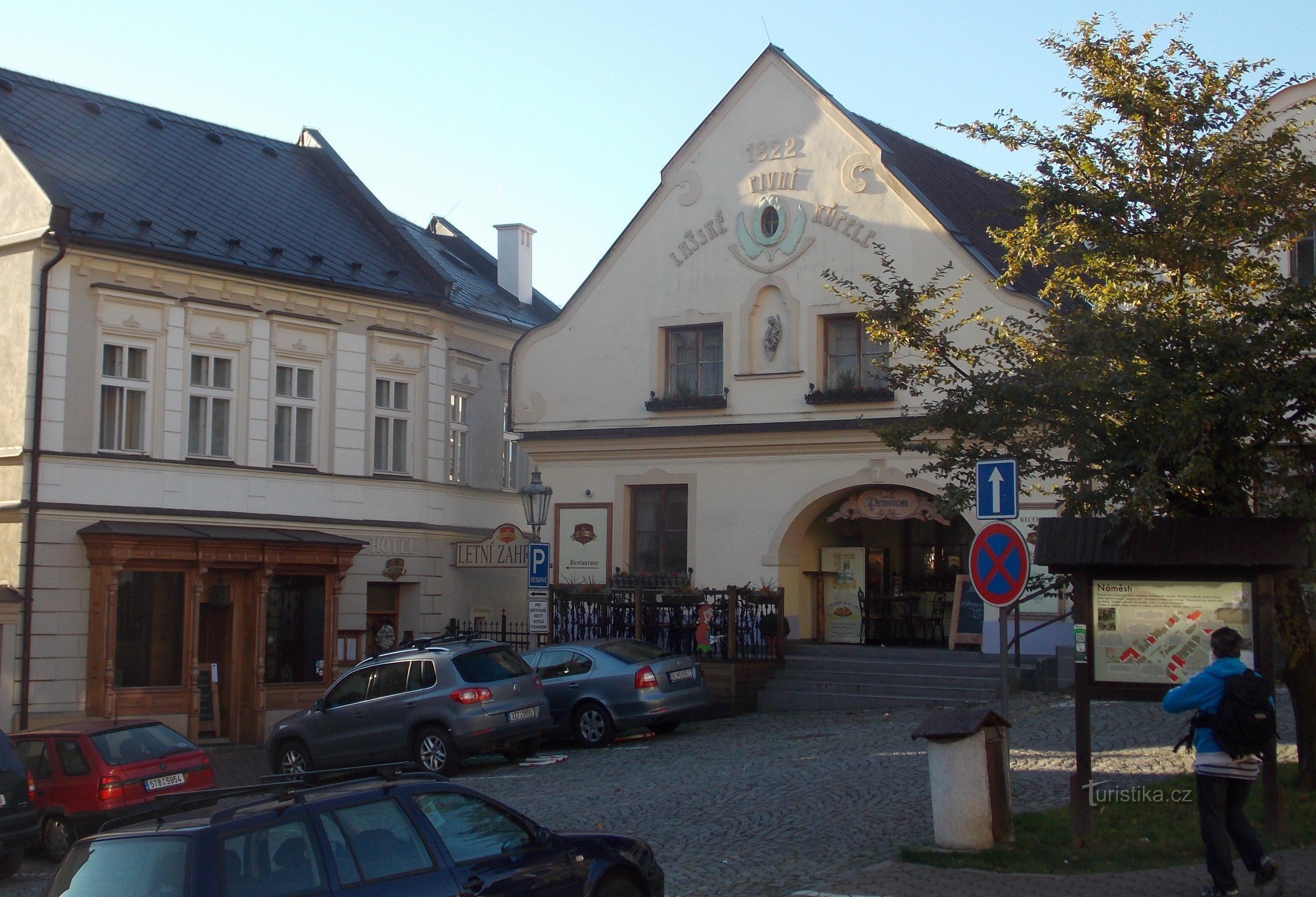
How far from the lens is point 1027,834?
1121 cm

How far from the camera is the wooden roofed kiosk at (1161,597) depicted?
10.4 meters

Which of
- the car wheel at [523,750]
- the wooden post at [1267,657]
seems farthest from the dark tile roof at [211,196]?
the wooden post at [1267,657]

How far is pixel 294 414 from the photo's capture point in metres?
27.8

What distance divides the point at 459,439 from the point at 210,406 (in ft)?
20.5

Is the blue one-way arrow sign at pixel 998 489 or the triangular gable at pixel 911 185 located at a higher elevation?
the triangular gable at pixel 911 185

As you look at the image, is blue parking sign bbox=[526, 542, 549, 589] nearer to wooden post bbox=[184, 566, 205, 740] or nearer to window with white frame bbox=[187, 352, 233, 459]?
wooden post bbox=[184, 566, 205, 740]

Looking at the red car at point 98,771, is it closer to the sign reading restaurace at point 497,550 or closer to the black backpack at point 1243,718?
the sign reading restaurace at point 497,550

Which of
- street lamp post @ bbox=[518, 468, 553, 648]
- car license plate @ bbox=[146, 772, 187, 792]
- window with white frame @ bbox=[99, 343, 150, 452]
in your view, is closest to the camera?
car license plate @ bbox=[146, 772, 187, 792]

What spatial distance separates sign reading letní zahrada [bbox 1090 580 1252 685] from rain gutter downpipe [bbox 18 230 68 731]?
18608 millimetres

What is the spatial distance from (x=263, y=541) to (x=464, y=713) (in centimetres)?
900

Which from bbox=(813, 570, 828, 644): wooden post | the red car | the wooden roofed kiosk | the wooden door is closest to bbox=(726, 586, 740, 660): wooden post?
bbox=(813, 570, 828, 644): wooden post

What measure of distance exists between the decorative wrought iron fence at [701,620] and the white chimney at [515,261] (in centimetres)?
1298

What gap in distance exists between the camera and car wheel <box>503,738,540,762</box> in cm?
1936

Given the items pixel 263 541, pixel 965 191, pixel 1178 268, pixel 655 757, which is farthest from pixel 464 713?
pixel 965 191
